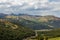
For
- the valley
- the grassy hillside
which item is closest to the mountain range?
the valley

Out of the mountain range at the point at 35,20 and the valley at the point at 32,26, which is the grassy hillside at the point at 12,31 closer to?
the valley at the point at 32,26

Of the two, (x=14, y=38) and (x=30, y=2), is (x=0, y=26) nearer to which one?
(x=14, y=38)

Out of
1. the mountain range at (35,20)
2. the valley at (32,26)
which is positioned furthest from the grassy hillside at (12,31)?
the mountain range at (35,20)

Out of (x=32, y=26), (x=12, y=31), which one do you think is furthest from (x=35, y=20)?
(x=12, y=31)

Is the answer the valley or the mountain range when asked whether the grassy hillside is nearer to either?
the valley

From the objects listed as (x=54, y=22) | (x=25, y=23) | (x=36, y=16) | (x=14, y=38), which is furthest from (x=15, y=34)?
(x=54, y=22)

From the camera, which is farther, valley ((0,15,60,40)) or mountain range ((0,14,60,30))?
mountain range ((0,14,60,30))

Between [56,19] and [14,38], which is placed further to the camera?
[56,19]

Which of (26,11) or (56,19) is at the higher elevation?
(26,11)
